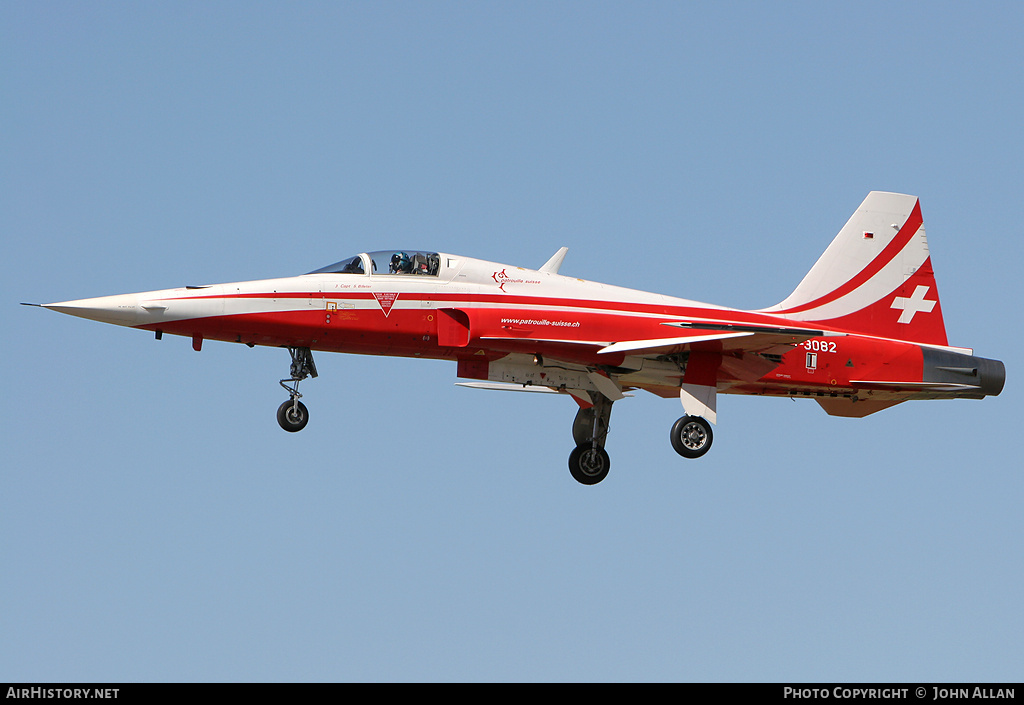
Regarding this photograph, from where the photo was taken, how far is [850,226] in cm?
2880

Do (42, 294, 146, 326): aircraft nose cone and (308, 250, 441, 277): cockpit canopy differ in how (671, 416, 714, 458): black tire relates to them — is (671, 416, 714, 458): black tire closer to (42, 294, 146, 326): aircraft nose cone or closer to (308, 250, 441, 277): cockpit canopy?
(308, 250, 441, 277): cockpit canopy

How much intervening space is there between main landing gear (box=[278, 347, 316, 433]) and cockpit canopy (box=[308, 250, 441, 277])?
156 centimetres

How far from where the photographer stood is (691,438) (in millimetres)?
25609

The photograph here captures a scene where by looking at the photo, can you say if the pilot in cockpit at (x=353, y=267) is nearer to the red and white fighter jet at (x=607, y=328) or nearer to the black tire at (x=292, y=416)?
the red and white fighter jet at (x=607, y=328)

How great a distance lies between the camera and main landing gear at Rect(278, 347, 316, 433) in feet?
81.8

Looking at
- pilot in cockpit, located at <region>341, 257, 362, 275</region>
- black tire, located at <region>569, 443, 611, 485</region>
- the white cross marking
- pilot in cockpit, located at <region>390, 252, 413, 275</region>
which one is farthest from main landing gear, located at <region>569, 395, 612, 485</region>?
the white cross marking

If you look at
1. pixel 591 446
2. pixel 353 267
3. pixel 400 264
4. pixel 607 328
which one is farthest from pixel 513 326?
pixel 591 446

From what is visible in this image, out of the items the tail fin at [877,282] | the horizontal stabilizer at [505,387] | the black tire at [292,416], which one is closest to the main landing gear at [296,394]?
the black tire at [292,416]

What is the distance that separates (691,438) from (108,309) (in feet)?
35.9

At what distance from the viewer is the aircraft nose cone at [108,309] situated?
23.7m

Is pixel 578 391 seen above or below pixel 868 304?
below
